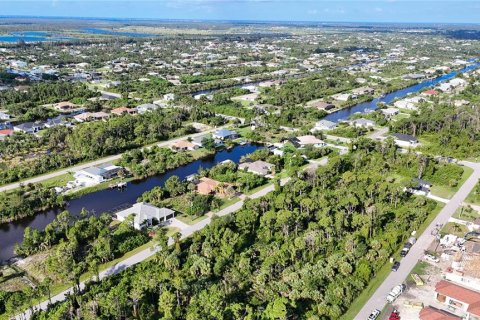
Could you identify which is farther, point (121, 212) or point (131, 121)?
point (131, 121)

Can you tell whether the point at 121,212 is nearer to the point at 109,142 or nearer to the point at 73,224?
the point at 73,224

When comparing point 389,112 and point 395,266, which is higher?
point 389,112

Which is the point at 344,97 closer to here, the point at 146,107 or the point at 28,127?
the point at 146,107

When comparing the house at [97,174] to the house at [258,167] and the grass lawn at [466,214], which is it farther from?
the grass lawn at [466,214]

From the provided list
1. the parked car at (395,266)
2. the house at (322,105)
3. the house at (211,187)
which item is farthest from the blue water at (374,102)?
the parked car at (395,266)

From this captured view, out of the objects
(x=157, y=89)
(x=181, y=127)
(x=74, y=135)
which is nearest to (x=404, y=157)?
(x=181, y=127)

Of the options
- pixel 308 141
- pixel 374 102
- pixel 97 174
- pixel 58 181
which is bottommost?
pixel 58 181

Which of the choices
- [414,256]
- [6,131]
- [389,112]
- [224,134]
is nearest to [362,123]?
[389,112]
